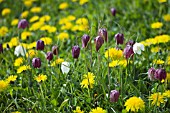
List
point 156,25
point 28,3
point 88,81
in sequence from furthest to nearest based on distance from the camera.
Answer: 1. point 28,3
2. point 156,25
3. point 88,81

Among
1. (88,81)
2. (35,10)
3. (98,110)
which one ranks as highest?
(35,10)

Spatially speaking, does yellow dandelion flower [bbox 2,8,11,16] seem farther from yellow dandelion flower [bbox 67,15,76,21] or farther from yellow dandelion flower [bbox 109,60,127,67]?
yellow dandelion flower [bbox 109,60,127,67]

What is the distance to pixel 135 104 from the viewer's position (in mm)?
1723

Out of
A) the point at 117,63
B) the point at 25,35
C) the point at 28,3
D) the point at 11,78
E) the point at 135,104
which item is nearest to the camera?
the point at 135,104

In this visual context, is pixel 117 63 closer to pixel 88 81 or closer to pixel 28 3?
pixel 88 81

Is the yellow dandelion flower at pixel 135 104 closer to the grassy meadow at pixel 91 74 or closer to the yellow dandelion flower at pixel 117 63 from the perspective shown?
the grassy meadow at pixel 91 74

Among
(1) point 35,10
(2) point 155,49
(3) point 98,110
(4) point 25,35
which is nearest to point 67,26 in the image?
(4) point 25,35

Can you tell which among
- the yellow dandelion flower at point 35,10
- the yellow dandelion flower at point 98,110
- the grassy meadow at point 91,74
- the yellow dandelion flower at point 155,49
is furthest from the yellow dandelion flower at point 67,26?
the yellow dandelion flower at point 98,110

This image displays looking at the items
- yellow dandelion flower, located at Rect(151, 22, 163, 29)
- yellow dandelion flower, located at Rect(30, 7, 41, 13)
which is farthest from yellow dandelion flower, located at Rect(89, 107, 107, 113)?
yellow dandelion flower, located at Rect(30, 7, 41, 13)

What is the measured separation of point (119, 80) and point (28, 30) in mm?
1223

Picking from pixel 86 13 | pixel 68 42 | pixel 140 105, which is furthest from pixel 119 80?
pixel 86 13

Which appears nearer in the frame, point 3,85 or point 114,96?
point 114,96

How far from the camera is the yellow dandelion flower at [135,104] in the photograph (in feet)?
5.63

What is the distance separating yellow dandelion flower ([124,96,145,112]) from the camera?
172cm
